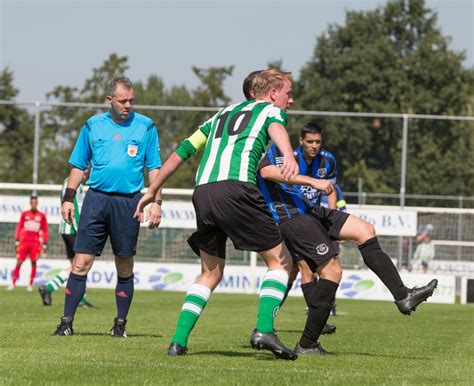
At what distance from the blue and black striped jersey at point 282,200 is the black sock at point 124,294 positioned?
194 cm

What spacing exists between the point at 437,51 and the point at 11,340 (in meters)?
57.8

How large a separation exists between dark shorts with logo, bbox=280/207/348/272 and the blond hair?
114 centimetres

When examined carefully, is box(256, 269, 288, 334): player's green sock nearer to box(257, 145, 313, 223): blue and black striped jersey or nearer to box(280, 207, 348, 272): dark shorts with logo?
box(280, 207, 348, 272): dark shorts with logo

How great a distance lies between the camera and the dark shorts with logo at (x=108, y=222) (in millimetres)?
9609

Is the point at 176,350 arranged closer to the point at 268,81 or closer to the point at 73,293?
the point at 268,81

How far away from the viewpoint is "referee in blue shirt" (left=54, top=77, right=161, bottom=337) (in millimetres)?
9625

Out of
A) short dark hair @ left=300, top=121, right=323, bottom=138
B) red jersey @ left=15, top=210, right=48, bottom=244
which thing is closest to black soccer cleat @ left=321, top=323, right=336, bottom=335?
short dark hair @ left=300, top=121, right=323, bottom=138

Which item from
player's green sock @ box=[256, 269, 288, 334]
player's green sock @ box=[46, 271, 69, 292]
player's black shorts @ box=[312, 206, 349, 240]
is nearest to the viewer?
player's green sock @ box=[256, 269, 288, 334]

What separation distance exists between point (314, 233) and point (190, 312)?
3.98 feet

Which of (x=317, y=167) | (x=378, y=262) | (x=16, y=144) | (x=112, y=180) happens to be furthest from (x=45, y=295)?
(x=16, y=144)

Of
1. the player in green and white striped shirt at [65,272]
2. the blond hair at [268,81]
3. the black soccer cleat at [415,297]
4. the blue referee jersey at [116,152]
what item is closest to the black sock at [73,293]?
the blue referee jersey at [116,152]

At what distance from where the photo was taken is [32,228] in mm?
22094

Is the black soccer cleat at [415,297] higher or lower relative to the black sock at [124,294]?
higher

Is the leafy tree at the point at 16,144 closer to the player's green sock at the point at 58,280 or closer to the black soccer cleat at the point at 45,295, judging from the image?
the black soccer cleat at the point at 45,295
